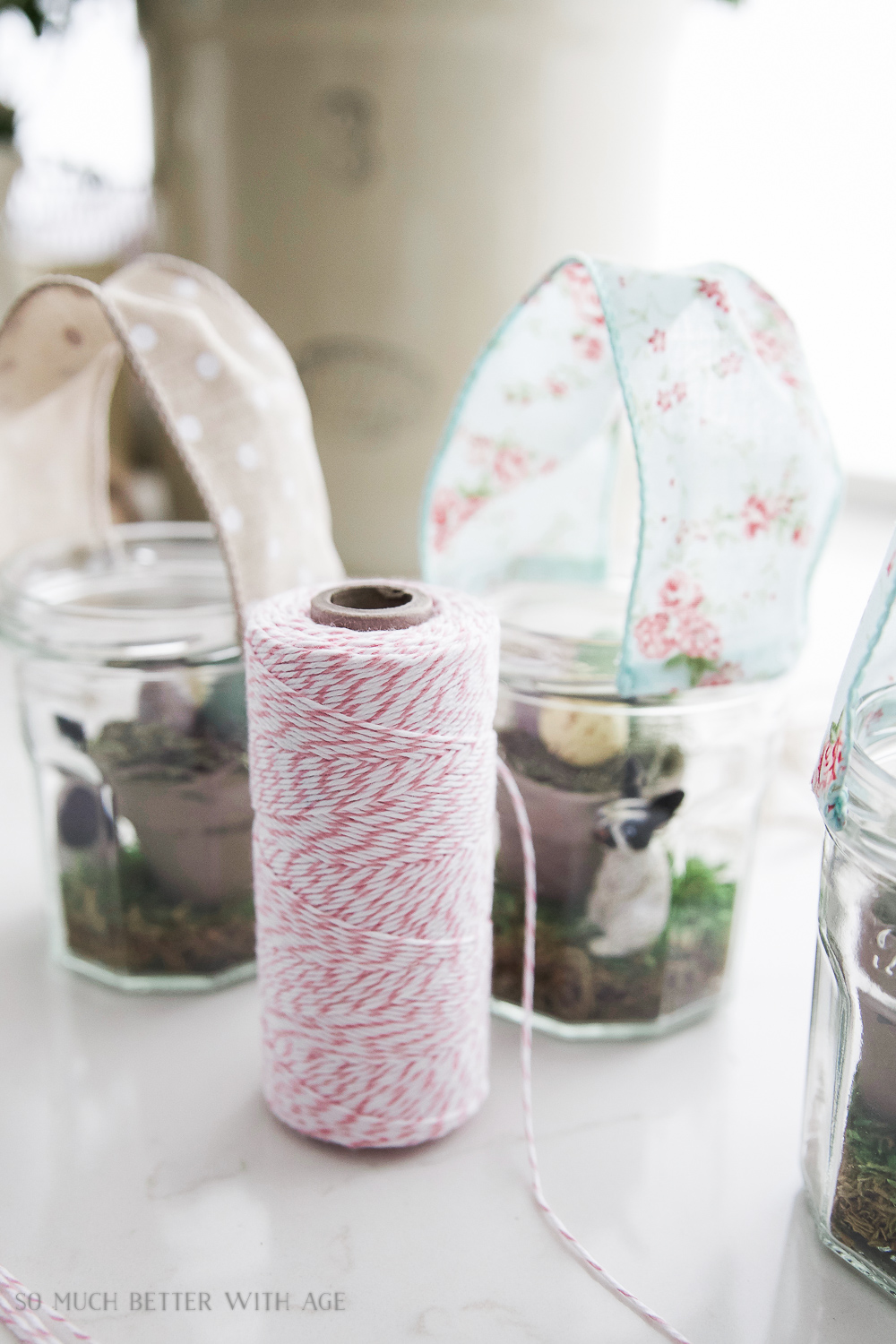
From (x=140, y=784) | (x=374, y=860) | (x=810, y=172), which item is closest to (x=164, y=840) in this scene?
(x=140, y=784)

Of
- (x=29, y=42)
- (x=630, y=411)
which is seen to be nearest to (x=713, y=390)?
(x=630, y=411)

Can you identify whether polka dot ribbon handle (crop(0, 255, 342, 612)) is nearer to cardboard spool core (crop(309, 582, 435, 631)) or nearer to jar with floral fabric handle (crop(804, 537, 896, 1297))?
cardboard spool core (crop(309, 582, 435, 631))

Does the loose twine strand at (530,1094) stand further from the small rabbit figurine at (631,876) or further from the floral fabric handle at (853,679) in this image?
the floral fabric handle at (853,679)

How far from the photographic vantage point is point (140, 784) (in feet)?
1.63

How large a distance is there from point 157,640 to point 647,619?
233mm

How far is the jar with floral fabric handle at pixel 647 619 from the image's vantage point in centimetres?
44

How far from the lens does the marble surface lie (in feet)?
1.19

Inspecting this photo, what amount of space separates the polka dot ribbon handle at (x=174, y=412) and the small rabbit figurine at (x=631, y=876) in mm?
188

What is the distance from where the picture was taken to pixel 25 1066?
484 mm

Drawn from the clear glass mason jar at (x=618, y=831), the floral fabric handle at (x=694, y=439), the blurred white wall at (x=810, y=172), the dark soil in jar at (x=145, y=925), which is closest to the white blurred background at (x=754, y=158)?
the blurred white wall at (x=810, y=172)

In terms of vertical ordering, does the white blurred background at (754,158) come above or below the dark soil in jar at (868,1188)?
above

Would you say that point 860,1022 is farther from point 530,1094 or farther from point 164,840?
point 164,840

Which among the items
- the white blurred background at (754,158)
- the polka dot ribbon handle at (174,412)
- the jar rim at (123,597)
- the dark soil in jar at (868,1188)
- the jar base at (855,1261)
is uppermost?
the white blurred background at (754,158)

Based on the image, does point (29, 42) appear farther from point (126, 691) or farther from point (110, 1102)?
Answer: point (110, 1102)
